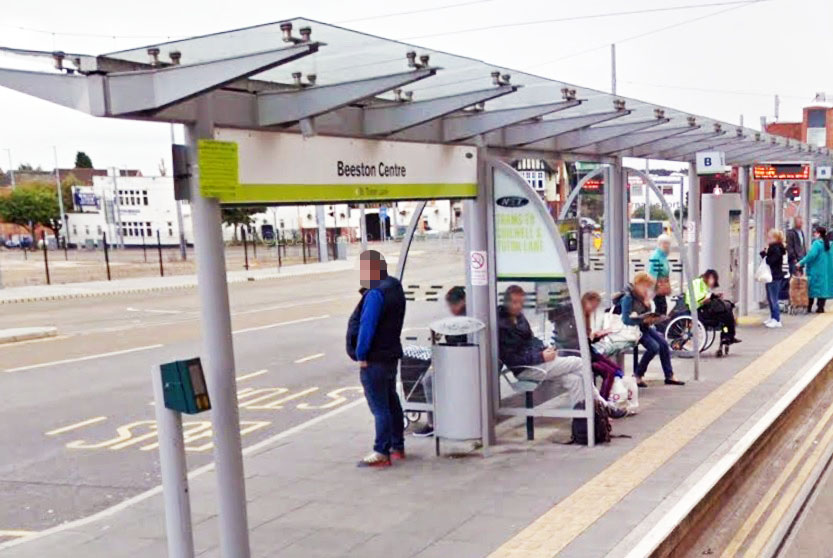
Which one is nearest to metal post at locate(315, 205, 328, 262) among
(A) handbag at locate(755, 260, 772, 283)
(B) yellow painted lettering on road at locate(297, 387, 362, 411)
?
(A) handbag at locate(755, 260, 772, 283)

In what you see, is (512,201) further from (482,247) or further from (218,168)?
(218,168)

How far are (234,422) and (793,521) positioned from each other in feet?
12.5

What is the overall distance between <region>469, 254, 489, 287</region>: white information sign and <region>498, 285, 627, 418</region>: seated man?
0.29m

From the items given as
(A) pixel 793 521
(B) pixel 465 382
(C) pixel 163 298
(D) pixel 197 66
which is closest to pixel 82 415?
(B) pixel 465 382

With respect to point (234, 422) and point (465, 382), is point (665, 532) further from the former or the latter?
point (234, 422)

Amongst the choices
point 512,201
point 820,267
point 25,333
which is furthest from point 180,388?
point 25,333

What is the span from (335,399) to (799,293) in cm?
889

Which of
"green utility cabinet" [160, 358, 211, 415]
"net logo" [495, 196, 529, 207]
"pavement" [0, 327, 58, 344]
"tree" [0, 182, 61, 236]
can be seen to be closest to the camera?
"green utility cabinet" [160, 358, 211, 415]

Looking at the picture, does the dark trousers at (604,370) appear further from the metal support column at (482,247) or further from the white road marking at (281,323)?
the white road marking at (281,323)

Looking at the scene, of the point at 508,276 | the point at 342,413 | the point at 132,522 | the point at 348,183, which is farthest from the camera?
the point at 342,413

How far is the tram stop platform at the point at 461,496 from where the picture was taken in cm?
479

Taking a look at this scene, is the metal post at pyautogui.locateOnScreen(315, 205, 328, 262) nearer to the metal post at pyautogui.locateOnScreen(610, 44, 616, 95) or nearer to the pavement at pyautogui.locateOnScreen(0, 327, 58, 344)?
the metal post at pyautogui.locateOnScreen(610, 44, 616, 95)

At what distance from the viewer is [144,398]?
10250mm

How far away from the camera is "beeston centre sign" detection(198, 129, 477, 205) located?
157 inches
